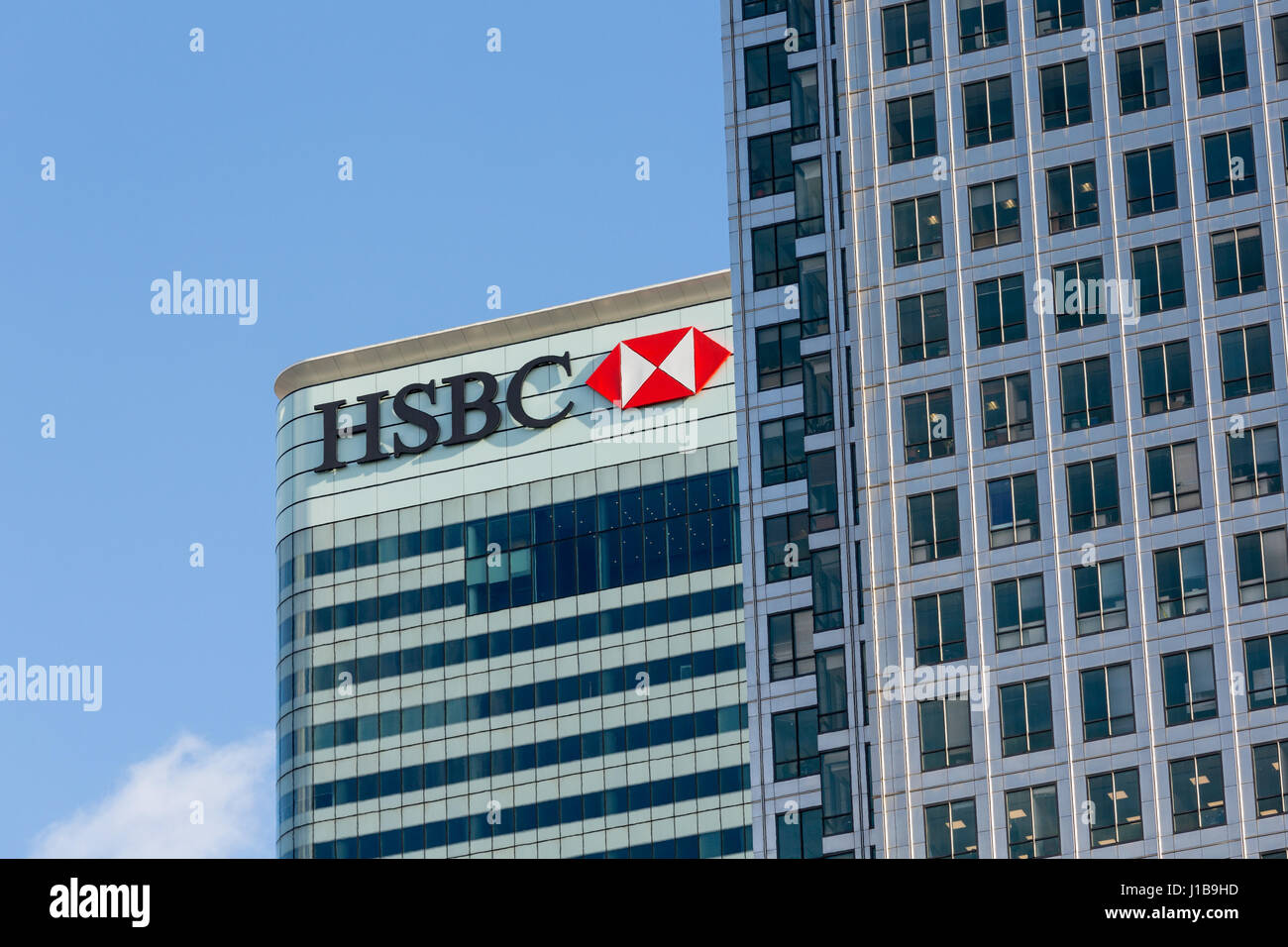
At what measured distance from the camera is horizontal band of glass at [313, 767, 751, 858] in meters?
135

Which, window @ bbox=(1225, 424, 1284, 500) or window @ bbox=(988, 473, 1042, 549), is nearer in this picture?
window @ bbox=(1225, 424, 1284, 500)

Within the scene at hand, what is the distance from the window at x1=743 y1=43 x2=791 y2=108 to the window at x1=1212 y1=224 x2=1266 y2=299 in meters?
21.7

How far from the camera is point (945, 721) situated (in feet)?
275

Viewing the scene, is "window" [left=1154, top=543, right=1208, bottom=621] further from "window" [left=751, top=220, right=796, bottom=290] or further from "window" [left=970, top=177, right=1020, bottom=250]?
"window" [left=751, top=220, right=796, bottom=290]

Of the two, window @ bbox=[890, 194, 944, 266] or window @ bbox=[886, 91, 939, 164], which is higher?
window @ bbox=[886, 91, 939, 164]

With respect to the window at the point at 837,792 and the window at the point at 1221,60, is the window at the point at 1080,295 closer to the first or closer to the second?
the window at the point at 1221,60

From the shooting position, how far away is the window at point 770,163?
9806 centimetres

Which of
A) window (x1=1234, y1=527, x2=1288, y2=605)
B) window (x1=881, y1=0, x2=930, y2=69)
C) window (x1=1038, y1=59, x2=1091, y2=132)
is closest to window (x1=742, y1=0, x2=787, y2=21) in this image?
window (x1=881, y1=0, x2=930, y2=69)

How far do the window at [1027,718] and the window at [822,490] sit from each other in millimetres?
13128

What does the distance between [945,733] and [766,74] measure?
3096 centimetres

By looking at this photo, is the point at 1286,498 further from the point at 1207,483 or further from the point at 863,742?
the point at 863,742
